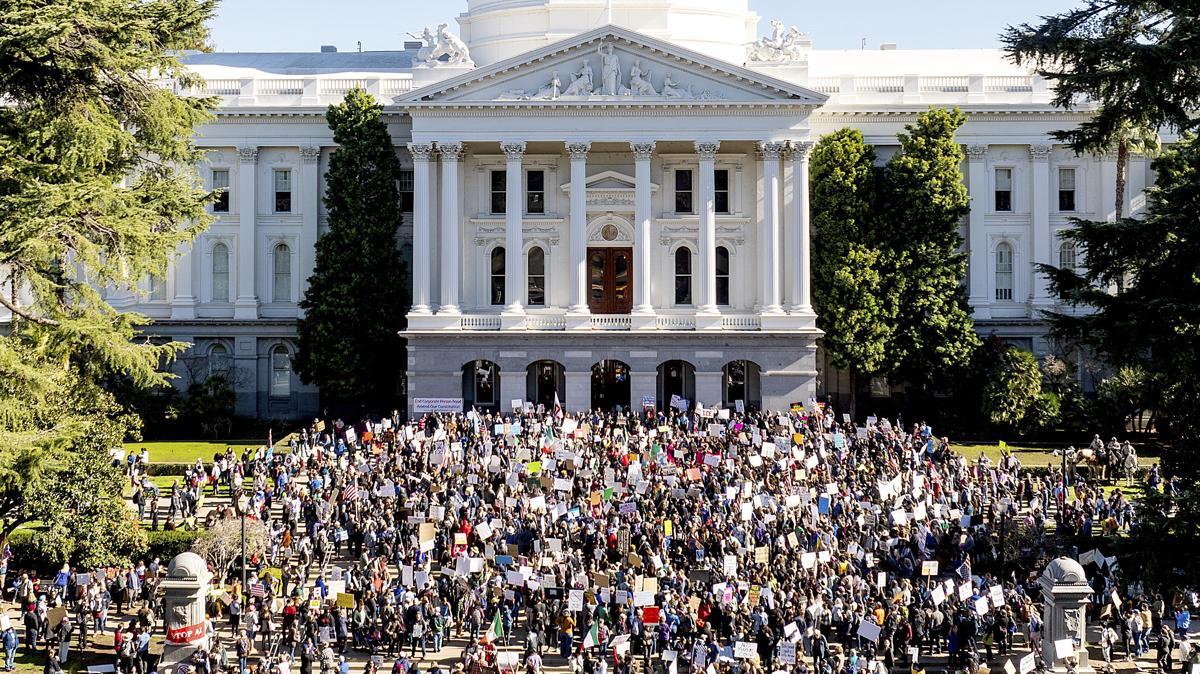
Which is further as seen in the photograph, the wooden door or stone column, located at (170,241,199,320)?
stone column, located at (170,241,199,320)

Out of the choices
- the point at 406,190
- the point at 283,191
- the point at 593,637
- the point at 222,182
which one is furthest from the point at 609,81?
the point at 593,637

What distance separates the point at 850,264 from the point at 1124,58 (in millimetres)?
33766

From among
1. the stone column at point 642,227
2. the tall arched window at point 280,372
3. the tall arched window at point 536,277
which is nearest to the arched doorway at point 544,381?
the tall arched window at point 536,277

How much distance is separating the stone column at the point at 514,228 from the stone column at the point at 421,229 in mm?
3338

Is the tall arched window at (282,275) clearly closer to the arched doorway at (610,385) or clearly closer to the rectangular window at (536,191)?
the rectangular window at (536,191)

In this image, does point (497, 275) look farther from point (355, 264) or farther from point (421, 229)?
point (355, 264)

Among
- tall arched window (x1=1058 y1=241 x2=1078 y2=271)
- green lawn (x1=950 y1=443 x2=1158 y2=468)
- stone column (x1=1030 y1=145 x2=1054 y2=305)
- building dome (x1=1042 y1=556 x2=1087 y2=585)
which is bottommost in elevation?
building dome (x1=1042 y1=556 x2=1087 y2=585)

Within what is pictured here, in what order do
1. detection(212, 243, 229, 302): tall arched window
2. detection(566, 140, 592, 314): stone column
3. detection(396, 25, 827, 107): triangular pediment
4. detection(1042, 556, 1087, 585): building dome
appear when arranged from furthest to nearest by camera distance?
detection(212, 243, 229, 302): tall arched window, detection(566, 140, 592, 314): stone column, detection(396, 25, 827, 107): triangular pediment, detection(1042, 556, 1087, 585): building dome

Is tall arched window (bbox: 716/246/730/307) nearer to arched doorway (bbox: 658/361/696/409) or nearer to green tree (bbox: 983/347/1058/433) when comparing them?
arched doorway (bbox: 658/361/696/409)

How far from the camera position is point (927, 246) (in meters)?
61.3

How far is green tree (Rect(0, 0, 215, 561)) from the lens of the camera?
3070 cm

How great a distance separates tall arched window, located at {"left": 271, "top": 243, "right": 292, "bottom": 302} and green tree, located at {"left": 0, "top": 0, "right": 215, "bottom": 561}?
30.9 m

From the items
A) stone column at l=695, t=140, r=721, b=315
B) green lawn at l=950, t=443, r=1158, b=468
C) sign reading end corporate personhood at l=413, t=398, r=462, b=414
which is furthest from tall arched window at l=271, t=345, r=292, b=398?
green lawn at l=950, t=443, r=1158, b=468

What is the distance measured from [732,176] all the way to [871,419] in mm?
16963
